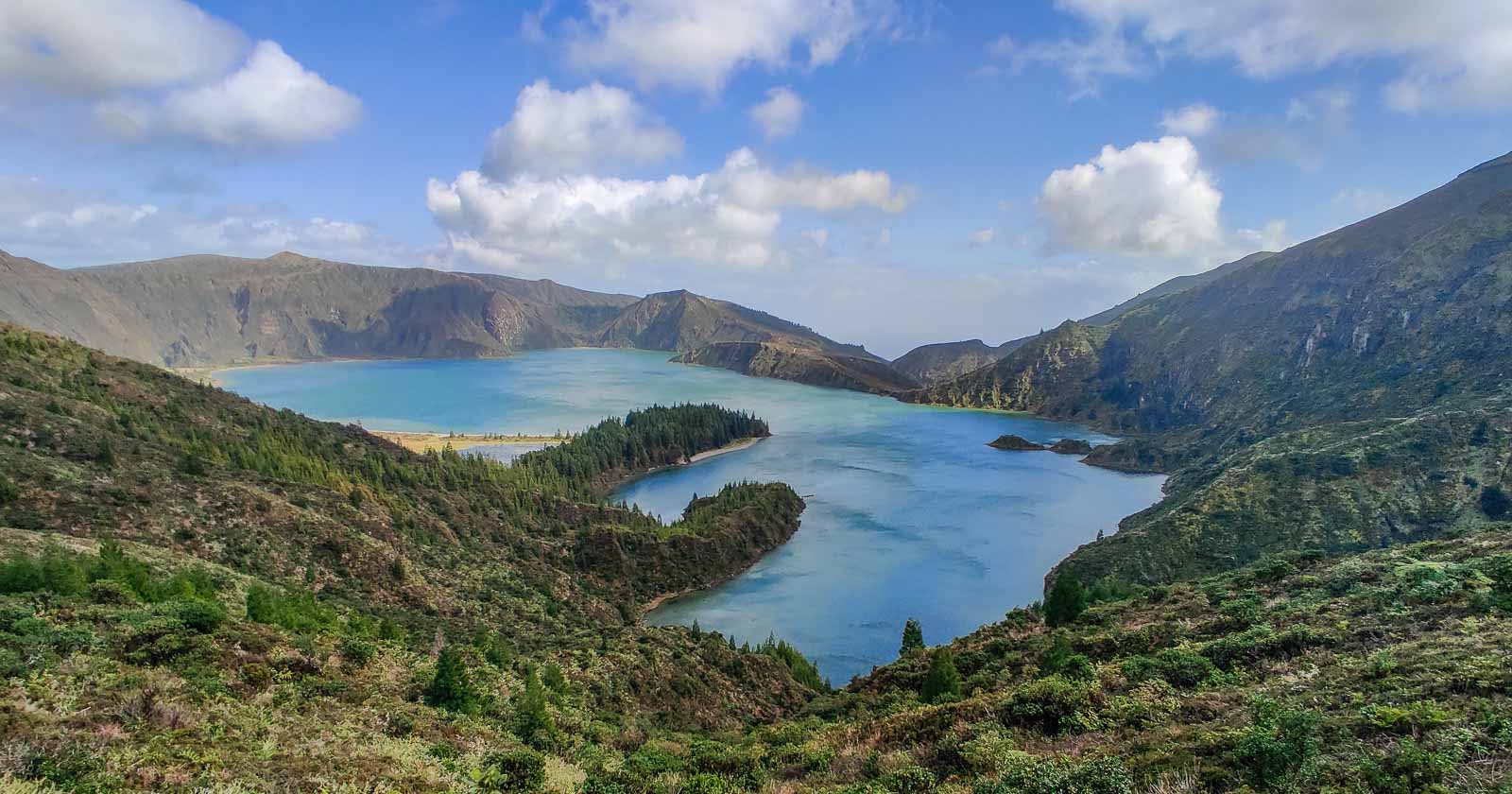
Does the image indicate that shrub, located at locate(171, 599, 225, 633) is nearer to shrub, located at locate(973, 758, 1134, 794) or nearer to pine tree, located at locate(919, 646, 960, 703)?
shrub, located at locate(973, 758, 1134, 794)

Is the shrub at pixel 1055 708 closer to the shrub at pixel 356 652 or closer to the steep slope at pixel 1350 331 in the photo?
the shrub at pixel 356 652

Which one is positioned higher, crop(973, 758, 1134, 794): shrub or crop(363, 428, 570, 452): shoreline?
crop(973, 758, 1134, 794): shrub

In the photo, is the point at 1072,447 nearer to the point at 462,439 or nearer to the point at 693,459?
the point at 693,459

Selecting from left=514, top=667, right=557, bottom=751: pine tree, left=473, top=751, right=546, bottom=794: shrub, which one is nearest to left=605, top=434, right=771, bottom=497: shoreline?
left=514, top=667, right=557, bottom=751: pine tree

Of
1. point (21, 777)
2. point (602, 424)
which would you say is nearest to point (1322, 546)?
point (21, 777)

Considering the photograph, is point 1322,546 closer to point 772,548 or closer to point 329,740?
point 772,548

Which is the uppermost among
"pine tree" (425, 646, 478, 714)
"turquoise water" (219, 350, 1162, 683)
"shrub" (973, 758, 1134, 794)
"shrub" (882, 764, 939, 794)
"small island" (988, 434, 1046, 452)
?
"shrub" (973, 758, 1134, 794)

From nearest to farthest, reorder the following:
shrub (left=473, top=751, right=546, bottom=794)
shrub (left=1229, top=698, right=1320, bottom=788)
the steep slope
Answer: shrub (left=1229, top=698, right=1320, bottom=788) < shrub (left=473, top=751, right=546, bottom=794) < the steep slope

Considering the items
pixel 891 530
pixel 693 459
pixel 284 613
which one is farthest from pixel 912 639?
pixel 693 459
